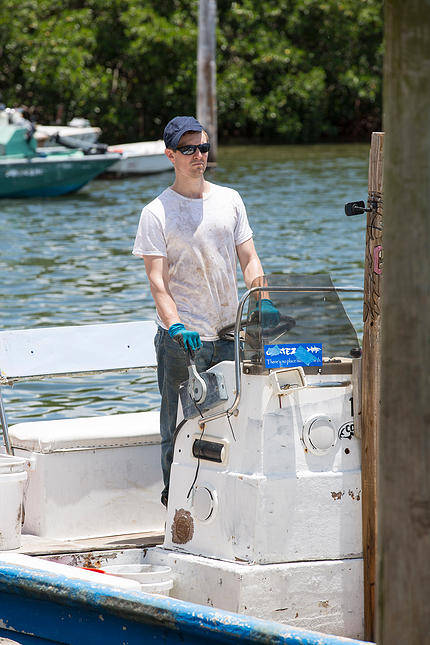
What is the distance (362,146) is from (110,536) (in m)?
37.9

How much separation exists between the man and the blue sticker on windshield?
425 mm

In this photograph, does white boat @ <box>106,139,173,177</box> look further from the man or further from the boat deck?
the man

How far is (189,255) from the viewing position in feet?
17.1

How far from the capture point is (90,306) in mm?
15188

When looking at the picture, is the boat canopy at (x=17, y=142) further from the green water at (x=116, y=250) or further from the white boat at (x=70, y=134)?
the white boat at (x=70, y=134)

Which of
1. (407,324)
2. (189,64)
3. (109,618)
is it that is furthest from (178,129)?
(189,64)

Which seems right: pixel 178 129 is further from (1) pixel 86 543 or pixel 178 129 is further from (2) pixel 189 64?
(2) pixel 189 64

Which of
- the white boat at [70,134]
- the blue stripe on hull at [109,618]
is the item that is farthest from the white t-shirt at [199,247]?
the white boat at [70,134]

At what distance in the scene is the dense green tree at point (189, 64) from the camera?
42.4 meters

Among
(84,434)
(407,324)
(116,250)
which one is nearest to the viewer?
(407,324)

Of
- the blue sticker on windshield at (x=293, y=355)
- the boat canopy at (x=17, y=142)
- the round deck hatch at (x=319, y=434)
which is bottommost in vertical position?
the round deck hatch at (x=319, y=434)

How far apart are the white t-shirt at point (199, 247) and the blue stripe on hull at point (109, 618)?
1.29 meters

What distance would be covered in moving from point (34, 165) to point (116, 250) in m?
7.48

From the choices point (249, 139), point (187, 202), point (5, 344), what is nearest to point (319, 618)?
point (187, 202)
